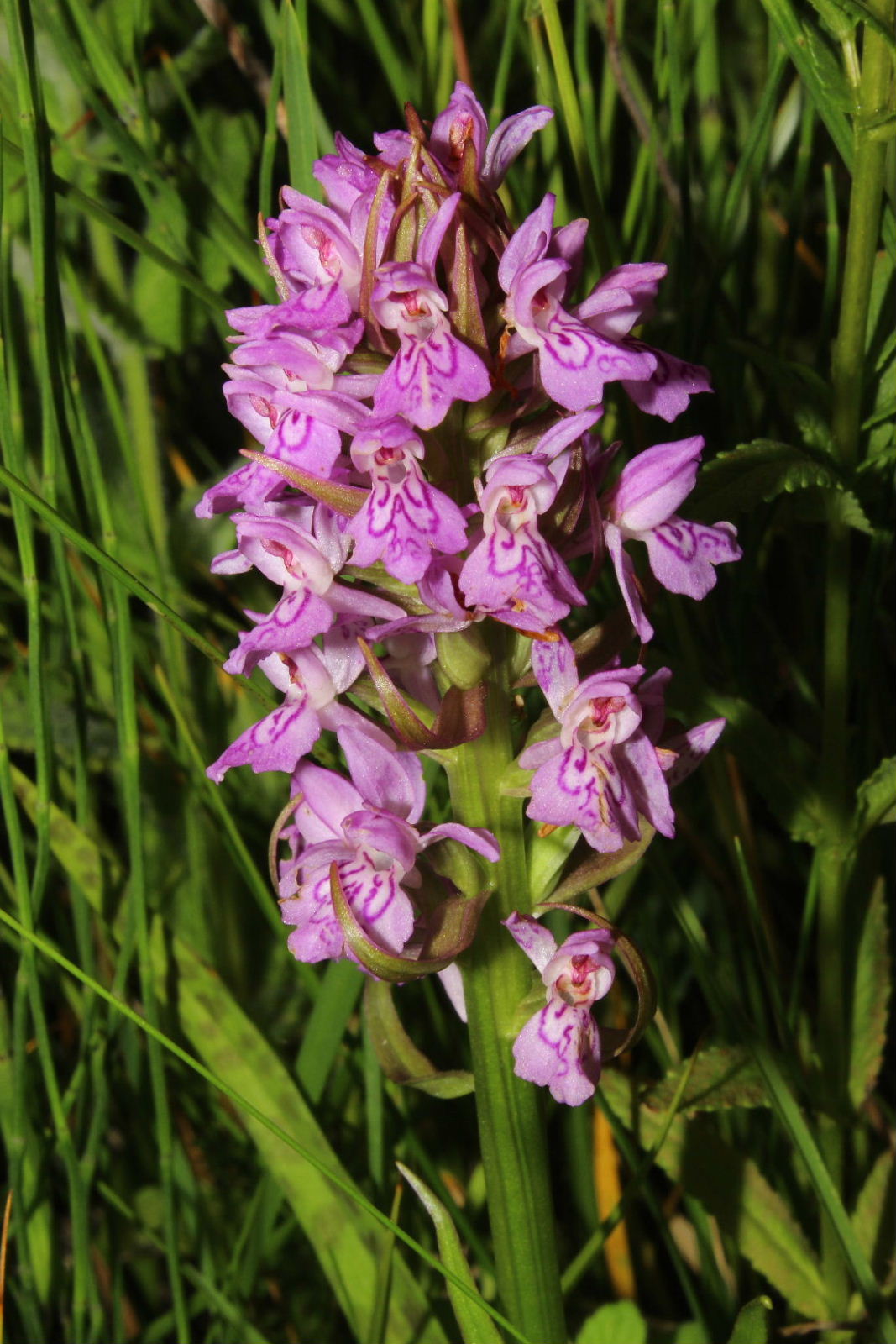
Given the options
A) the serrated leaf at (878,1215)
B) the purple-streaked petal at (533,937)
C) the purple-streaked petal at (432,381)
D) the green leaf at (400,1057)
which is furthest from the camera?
the serrated leaf at (878,1215)

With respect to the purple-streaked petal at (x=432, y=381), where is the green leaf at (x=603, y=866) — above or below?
below

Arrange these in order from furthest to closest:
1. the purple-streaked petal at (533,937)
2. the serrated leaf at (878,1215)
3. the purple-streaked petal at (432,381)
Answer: the serrated leaf at (878,1215) < the purple-streaked petal at (533,937) < the purple-streaked petal at (432,381)

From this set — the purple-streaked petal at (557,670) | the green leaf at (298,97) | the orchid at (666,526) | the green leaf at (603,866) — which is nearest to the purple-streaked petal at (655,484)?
the orchid at (666,526)

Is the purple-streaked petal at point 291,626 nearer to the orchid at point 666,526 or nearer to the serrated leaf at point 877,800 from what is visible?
the orchid at point 666,526

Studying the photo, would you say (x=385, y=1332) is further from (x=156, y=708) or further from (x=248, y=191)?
(x=248, y=191)

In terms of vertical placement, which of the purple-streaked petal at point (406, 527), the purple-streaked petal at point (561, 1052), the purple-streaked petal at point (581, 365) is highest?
the purple-streaked petal at point (581, 365)

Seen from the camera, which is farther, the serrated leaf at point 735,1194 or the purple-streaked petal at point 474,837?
the serrated leaf at point 735,1194

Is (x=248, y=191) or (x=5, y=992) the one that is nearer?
(x=5, y=992)

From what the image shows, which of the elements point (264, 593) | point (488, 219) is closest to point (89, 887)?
point (264, 593)
